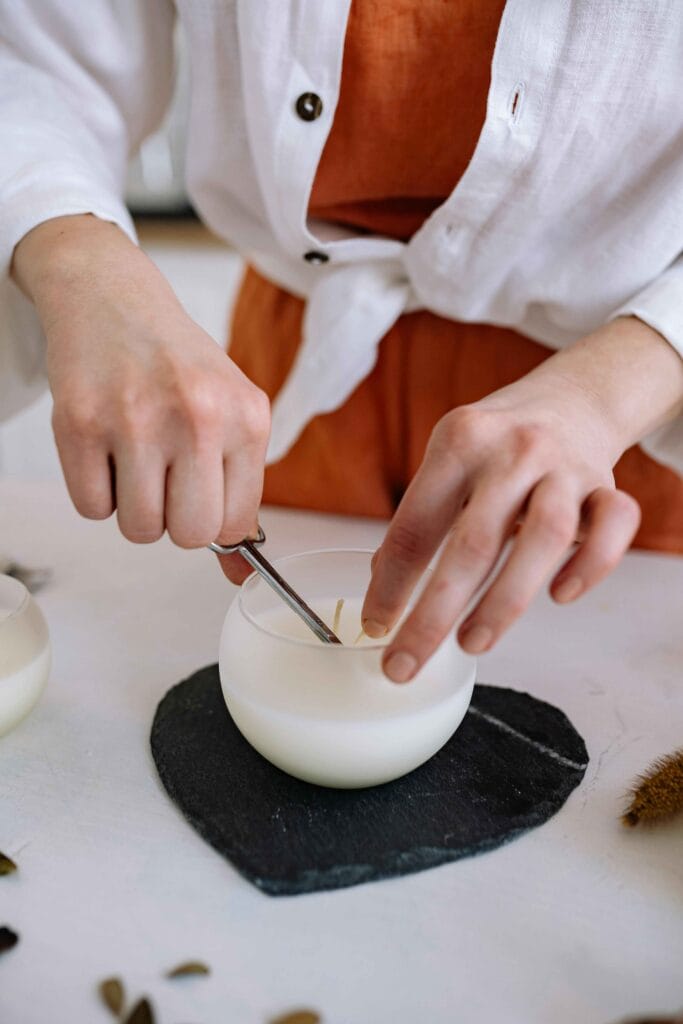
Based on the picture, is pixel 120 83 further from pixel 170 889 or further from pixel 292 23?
pixel 170 889

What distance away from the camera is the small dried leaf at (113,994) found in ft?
1.24

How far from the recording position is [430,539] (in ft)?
1.59

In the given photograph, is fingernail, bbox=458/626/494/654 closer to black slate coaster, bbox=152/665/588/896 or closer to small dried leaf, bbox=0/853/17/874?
black slate coaster, bbox=152/665/588/896

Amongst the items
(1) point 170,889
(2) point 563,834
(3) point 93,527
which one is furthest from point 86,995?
(3) point 93,527

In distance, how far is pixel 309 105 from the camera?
65 cm

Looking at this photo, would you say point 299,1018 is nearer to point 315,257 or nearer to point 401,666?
point 401,666

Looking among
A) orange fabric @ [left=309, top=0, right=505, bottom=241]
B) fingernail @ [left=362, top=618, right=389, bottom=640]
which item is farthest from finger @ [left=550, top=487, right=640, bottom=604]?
orange fabric @ [left=309, top=0, right=505, bottom=241]

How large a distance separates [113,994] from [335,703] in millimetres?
158

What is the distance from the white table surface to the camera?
1.27ft

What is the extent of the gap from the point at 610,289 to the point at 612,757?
1.07 feet

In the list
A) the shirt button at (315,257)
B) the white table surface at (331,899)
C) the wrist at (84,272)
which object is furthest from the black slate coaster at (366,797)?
the shirt button at (315,257)

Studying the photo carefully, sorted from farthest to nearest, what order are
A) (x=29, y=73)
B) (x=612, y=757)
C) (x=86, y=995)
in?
(x=29, y=73)
(x=612, y=757)
(x=86, y=995)

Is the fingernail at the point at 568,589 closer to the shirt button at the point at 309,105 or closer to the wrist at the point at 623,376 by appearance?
the wrist at the point at 623,376

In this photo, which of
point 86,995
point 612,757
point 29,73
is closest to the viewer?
point 86,995
